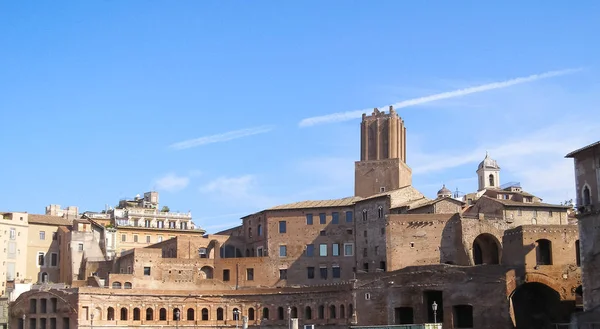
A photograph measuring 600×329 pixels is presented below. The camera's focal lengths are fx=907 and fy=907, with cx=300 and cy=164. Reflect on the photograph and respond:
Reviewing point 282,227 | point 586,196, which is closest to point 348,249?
point 282,227

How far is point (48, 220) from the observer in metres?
101

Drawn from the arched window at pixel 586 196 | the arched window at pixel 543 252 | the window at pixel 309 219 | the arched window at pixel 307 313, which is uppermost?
the window at pixel 309 219

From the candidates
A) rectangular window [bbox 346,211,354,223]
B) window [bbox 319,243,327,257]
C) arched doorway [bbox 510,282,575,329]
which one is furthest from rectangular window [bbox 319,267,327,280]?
arched doorway [bbox 510,282,575,329]

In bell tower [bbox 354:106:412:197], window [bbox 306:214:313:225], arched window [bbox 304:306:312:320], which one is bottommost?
arched window [bbox 304:306:312:320]

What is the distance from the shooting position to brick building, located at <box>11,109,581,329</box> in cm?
7625

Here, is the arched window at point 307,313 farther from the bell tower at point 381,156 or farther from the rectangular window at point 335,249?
the bell tower at point 381,156

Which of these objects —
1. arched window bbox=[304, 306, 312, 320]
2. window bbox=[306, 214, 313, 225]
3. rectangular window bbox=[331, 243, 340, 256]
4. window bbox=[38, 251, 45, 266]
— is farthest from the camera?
window bbox=[38, 251, 45, 266]

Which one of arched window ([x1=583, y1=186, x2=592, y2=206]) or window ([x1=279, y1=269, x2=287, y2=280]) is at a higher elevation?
arched window ([x1=583, y1=186, x2=592, y2=206])

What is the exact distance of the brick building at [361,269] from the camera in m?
76.2

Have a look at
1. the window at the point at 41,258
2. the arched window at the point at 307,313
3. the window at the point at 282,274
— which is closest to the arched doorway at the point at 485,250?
the arched window at the point at 307,313

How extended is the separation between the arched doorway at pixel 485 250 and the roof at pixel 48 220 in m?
45.6

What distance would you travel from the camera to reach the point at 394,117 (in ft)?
351

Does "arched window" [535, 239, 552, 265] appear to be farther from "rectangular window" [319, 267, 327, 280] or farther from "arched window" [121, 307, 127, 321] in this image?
"arched window" [121, 307, 127, 321]

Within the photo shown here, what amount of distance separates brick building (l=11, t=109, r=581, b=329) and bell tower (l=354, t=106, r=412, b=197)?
17 cm
